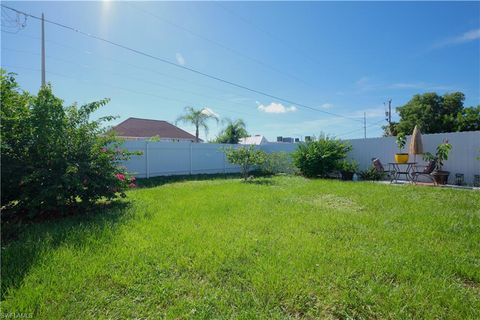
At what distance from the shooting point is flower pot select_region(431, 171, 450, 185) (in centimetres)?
769

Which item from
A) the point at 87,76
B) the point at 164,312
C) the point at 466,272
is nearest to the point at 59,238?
the point at 164,312

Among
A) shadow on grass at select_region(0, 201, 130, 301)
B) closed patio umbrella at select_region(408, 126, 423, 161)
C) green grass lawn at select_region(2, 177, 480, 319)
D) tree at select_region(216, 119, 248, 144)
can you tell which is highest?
tree at select_region(216, 119, 248, 144)

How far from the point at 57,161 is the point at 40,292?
296 centimetres

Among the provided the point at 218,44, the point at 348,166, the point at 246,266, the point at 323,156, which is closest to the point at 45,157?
the point at 246,266

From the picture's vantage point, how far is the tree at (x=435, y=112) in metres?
18.6

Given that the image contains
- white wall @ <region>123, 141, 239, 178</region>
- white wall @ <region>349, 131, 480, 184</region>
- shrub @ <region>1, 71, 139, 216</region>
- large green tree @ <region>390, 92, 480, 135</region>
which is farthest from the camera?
large green tree @ <region>390, 92, 480, 135</region>

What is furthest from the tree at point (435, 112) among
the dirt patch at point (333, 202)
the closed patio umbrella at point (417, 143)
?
the dirt patch at point (333, 202)

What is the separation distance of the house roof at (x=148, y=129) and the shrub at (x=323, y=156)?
15.6 metres

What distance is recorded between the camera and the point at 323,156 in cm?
1005

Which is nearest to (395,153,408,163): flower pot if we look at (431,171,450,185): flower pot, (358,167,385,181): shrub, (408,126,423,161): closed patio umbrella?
(408,126,423,161): closed patio umbrella

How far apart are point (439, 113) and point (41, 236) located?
25.5 meters

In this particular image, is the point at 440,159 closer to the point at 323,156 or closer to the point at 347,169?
the point at 347,169

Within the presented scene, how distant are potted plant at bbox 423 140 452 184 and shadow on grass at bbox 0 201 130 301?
931cm

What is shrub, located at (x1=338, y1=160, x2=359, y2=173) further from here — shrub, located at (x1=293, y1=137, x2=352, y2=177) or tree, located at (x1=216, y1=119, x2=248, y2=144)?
tree, located at (x1=216, y1=119, x2=248, y2=144)
